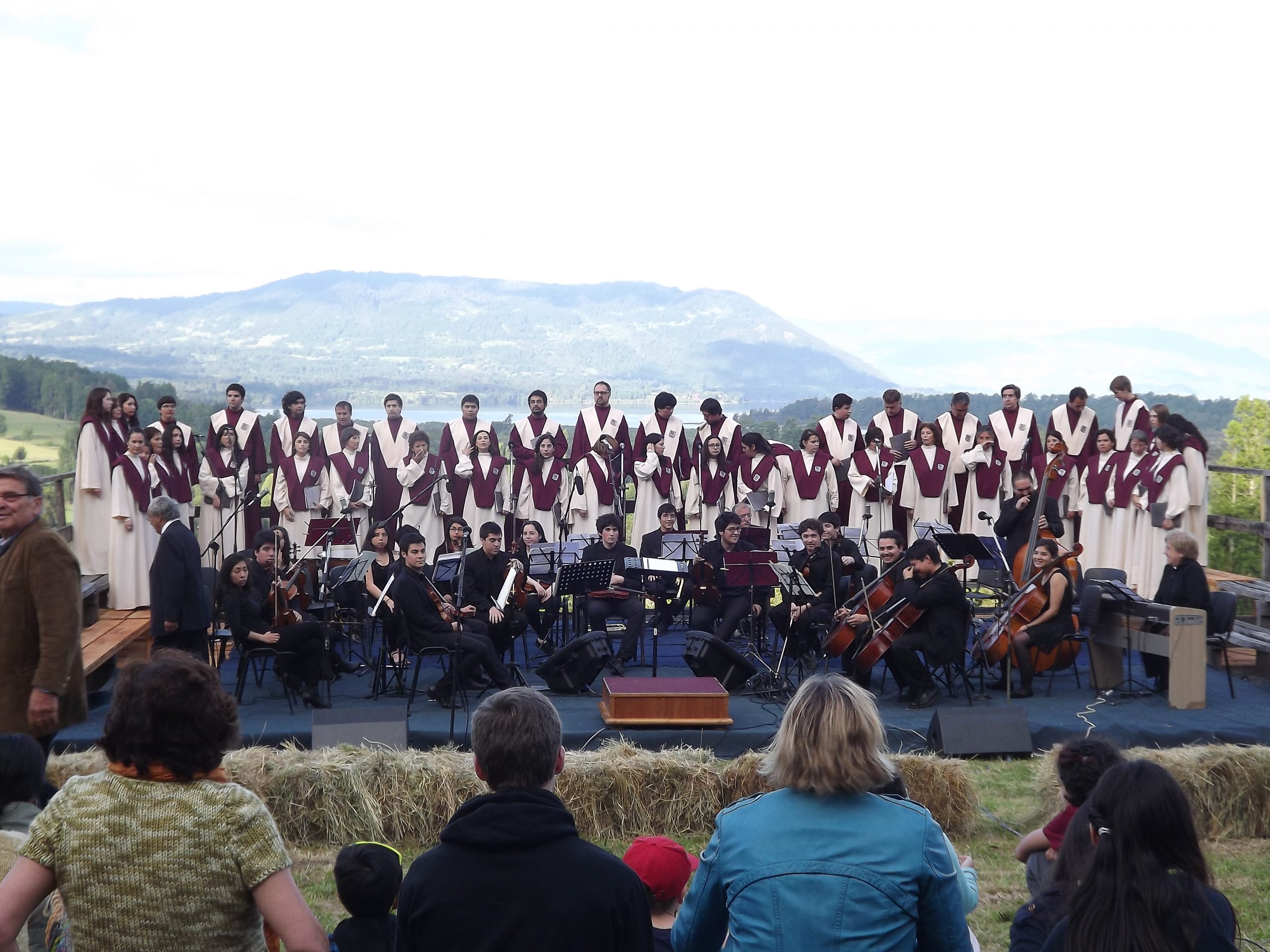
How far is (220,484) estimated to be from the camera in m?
12.0

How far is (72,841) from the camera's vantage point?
7.32 feet

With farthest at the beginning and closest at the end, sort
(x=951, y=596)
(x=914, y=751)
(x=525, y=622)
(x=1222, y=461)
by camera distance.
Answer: (x=1222, y=461), (x=525, y=622), (x=951, y=596), (x=914, y=751)

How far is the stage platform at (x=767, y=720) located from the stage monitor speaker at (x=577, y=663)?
0.11 m

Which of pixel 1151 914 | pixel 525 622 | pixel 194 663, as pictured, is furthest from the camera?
pixel 525 622

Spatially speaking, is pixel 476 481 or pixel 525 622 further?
pixel 476 481

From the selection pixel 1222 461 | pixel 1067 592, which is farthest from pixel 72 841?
pixel 1222 461

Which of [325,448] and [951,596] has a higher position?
[325,448]

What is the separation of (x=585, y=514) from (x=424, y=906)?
10.6 m

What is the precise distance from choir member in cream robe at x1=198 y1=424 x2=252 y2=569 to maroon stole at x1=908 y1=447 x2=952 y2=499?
711 cm

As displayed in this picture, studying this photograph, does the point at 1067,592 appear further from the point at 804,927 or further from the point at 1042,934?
the point at 804,927

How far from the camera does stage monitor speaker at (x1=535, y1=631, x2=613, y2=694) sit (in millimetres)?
8719

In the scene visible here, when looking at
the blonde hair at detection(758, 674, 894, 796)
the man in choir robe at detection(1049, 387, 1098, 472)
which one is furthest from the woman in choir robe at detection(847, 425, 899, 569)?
the blonde hair at detection(758, 674, 894, 796)

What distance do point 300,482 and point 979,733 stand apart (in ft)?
25.2

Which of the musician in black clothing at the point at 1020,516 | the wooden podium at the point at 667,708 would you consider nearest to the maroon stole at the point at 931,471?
the musician in black clothing at the point at 1020,516
